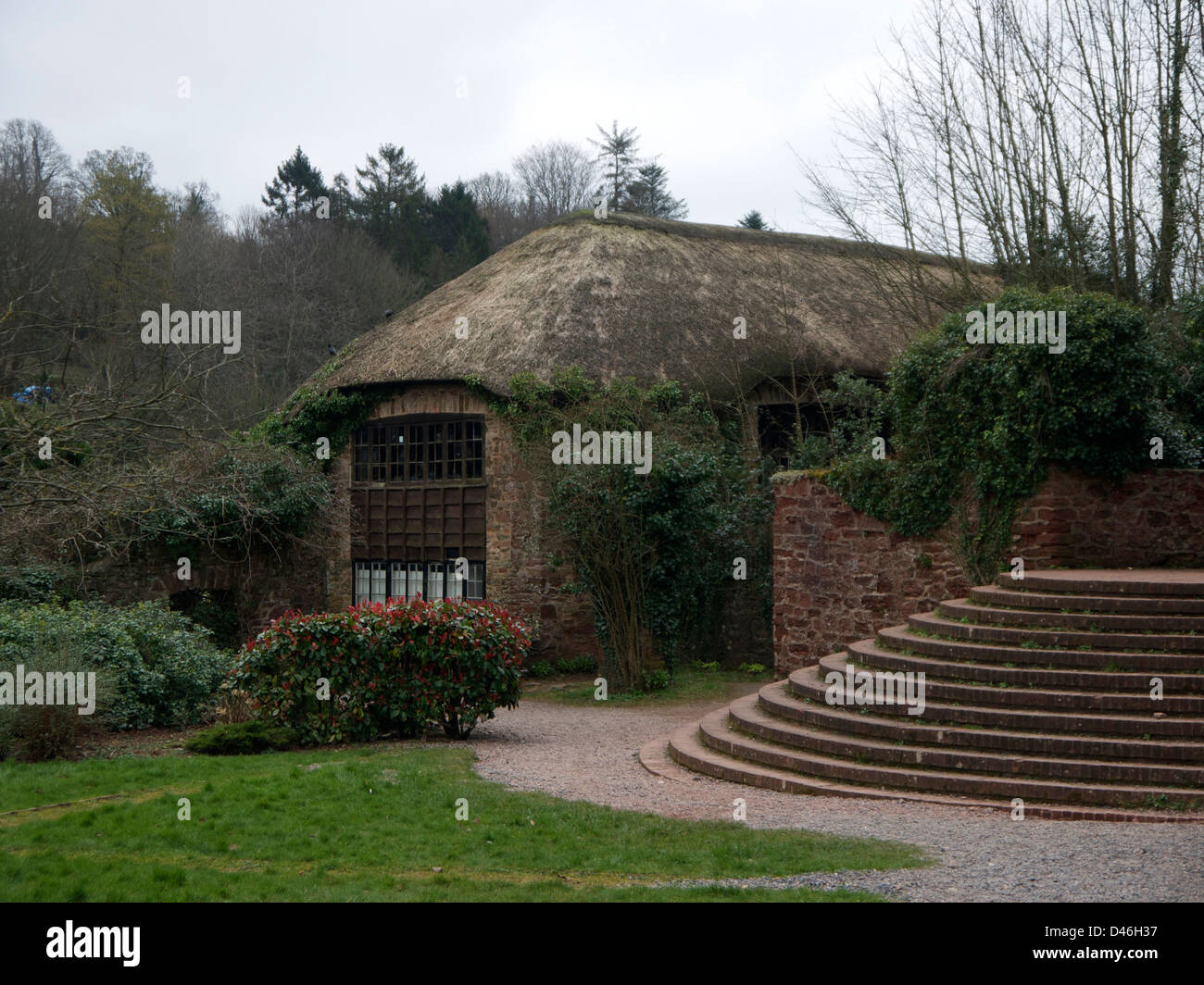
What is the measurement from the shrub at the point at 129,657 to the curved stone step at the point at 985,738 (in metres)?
6.47

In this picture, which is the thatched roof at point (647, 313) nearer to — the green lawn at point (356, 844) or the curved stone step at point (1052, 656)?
the curved stone step at point (1052, 656)

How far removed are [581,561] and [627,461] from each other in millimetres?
1649

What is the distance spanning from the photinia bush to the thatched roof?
7.11 m

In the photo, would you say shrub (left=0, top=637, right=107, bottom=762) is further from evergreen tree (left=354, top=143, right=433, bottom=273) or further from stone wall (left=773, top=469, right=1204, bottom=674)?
evergreen tree (left=354, top=143, right=433, bottom=273)

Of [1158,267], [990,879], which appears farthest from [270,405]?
[990,879]

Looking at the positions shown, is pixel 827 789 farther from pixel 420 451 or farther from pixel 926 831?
pixel 420 451

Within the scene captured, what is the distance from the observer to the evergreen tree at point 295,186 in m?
46.6

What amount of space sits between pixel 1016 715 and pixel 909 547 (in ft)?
16.5

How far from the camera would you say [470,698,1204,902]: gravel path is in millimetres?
5621

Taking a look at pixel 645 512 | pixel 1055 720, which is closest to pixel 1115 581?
pixel 1055 720

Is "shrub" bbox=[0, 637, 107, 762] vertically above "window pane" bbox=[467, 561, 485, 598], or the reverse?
"window pane" bbox=[467, 561, 485, 598]

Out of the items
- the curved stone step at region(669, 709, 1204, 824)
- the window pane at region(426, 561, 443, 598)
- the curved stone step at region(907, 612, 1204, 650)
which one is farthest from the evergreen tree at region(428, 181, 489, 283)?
the curved stone step at region(907, 612, 1204, 650)

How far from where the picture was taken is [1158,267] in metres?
16.5
